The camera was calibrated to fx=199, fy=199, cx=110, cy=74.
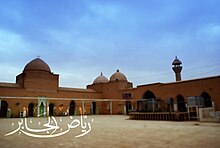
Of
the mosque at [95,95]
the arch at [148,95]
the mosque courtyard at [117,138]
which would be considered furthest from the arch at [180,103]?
the mosque courtyard at [117,138]

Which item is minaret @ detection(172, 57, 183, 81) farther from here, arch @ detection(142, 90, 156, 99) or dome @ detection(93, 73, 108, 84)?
dome @ detection(93, 73, 108, 84)

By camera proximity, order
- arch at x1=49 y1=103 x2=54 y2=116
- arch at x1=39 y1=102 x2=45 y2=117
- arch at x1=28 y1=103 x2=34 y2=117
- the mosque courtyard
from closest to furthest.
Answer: the mosque courtyard, arch at x1=28 y1=103 x2=34 y2=117, arch at x1=39 y1=102 x2=45 y2=117, arch at x1=49 y1=103 x2=54 y2=116

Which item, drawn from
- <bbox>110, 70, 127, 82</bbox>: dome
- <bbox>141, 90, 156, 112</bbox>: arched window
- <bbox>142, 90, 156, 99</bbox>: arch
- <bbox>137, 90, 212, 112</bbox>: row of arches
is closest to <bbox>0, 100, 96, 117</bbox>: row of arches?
<bbox>110, 70, 127, 82</bbox>: dome

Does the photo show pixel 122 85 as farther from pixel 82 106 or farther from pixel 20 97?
pixel 20 97

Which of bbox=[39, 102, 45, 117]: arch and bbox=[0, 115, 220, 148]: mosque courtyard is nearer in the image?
bbox=[0, 115, 220, 148]: mosque courtyard

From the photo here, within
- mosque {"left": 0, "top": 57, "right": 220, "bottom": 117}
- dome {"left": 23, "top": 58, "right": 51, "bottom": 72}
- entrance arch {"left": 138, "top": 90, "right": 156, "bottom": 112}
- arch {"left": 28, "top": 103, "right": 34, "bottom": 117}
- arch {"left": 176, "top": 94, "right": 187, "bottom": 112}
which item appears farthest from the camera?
dome {"left": 23, "top": 58, "right": 51, "bottom": 72}

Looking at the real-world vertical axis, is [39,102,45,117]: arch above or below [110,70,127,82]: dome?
below

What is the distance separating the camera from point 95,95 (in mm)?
36719

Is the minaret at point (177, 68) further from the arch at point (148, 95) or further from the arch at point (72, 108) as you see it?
the arch at point (72, 108)

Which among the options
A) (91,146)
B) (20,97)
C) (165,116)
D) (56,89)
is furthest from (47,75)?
(91,146)

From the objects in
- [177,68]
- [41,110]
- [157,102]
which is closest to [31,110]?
[41,110]

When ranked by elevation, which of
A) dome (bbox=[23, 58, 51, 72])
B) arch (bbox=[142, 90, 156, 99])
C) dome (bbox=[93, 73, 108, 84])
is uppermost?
dome (bbox=[23, 58, 51, 72])

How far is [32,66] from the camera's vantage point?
30.1m

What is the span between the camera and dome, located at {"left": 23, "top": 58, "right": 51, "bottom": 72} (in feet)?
98.5
